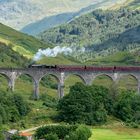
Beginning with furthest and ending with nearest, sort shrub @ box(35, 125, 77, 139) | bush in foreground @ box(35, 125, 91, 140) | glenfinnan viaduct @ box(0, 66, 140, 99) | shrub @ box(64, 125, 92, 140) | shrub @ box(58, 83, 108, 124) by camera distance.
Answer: glenfinnan viaduct @ box(0, 66, 140, 99) < shrub @ box(58, 83, 108, 124) < shrub @ box(35, 125, 77, 139) < bush in foreground @ box(35, 125, 91, 140) < shrub @ box(64, 125, 92, 140)

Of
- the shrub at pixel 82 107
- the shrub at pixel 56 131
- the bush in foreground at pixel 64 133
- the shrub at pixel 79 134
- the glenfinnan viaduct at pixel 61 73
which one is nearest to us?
the shrub at pixel 79 134

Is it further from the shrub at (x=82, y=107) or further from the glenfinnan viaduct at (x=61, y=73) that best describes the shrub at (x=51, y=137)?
the glenfinnan viaduct at (x=61, y=73)

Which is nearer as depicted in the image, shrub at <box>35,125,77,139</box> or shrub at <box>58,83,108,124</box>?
shrub at <box>35,125,77,139</box>

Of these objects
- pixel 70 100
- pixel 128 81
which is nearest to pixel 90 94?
pixel 70 100

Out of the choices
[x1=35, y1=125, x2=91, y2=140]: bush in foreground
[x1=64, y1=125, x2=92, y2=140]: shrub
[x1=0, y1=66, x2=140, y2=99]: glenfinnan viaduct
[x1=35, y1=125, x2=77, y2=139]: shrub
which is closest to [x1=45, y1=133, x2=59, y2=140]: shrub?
[x1=35, y1=125, x2=91, y2=140]: bush in foreground

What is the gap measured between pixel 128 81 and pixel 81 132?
116211 mm

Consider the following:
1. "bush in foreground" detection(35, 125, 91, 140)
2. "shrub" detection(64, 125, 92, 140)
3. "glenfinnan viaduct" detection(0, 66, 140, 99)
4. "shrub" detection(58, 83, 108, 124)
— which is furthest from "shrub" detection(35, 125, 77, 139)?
"glenfinnan viaduct" detection(0, 66, 140, 99)

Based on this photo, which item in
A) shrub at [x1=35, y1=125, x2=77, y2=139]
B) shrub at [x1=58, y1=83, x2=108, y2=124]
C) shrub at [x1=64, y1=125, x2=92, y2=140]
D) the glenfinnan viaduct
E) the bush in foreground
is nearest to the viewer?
shrub at [x1=64, y1=125, x2=92, y2=140]

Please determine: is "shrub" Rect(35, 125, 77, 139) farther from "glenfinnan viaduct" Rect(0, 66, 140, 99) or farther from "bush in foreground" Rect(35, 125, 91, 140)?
"glenfinnan viaduct" Rect(0, 66, 140, 99)

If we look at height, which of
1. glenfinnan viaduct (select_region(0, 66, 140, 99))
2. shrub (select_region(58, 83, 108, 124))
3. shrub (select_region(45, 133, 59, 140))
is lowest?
shrub (select_region(45, 133, 59, 140))

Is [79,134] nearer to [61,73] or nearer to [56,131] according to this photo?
[56,131]

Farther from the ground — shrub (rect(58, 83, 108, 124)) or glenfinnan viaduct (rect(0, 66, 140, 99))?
glenfinnan viaduct (rect(0, 66, 140, 99))

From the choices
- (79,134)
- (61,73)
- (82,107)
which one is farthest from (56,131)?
(61,73)

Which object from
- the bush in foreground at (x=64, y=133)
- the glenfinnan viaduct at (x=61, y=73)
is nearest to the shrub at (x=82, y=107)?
the bush in foreground at (x=64, y=133)
